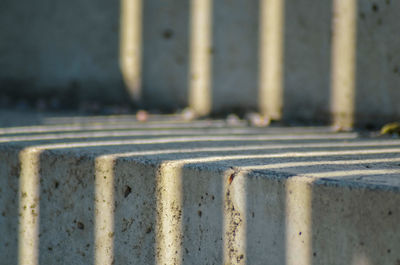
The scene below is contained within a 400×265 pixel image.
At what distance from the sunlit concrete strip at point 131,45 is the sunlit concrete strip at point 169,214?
5.47ft

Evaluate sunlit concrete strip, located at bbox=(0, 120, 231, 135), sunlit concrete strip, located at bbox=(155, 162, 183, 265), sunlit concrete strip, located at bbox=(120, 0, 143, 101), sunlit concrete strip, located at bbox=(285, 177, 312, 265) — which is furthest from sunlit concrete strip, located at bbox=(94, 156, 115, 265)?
sunlit concrete strip, located at bbox=(120, 0, 143, 101)

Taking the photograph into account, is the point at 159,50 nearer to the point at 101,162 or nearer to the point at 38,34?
the point at 38,34

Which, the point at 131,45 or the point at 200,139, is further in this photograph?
the point at 131,45

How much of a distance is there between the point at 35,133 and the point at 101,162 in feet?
2.04

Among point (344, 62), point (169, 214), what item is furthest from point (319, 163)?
point (344, 62)

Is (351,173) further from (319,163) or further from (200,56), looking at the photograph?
(200,56)

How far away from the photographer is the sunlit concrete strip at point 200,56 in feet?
9.20

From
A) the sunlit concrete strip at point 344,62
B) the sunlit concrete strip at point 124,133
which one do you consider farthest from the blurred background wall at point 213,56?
the sunlit concrete strip at point 124,133

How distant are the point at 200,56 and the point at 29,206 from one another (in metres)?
1.42

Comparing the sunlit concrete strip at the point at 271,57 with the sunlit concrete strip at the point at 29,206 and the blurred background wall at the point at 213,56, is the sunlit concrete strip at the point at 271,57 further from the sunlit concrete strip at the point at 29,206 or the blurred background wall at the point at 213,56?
the sunlit concrete strip at the point at 29,206

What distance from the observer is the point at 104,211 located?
1532 millimetres

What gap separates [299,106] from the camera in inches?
100

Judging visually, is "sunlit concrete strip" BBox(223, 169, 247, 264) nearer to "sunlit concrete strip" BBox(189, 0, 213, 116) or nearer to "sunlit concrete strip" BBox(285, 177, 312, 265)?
"sunlit concrete strip" BBox(285, 177, 312, 265)

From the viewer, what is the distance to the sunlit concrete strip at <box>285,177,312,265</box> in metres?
1.21
